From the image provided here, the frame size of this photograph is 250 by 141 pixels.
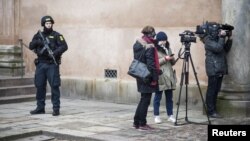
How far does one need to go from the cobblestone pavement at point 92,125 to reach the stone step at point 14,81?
1.43 metres

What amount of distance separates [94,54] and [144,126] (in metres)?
4.58

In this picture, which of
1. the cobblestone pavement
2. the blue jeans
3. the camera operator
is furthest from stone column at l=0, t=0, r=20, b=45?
A: the camera operator

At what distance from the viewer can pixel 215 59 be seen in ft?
32.2

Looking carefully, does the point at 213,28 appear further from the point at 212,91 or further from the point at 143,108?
the point at 143,108

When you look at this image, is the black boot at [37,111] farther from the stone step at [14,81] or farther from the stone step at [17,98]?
the stone step at [14,81]

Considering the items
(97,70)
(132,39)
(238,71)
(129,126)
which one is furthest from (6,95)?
(238,71)

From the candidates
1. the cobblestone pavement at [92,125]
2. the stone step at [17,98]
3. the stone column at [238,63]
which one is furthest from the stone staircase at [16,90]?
the stone column at [238,63]

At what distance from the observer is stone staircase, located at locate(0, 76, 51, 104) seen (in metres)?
12.4

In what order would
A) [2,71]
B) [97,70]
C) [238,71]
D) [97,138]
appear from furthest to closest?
[2,71], [97,70], [238,71], [97,138]

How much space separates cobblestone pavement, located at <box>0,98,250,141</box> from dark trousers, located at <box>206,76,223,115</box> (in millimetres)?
274

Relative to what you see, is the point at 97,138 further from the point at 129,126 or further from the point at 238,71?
the point at 238,71

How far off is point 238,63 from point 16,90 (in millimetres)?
5813

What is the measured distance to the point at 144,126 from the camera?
8.69 meters

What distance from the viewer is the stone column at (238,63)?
10.0 metres
